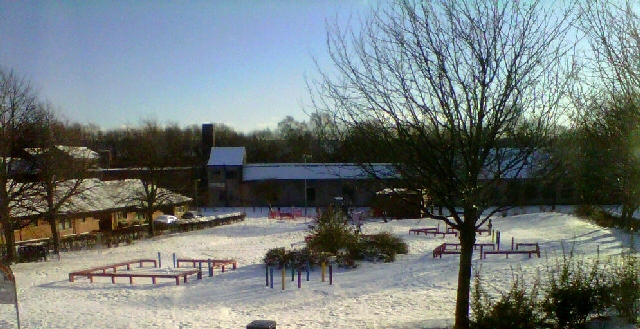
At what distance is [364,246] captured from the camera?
23500 mm

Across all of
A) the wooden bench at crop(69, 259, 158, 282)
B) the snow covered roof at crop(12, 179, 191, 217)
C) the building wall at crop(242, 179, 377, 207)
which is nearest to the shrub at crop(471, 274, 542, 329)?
the wooden bench at crop(69, 259, 158, 282)

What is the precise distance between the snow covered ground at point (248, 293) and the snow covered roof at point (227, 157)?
31525mm

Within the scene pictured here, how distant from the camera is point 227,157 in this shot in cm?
6197

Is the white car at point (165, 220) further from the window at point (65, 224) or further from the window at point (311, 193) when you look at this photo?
the window at point (311, 193)

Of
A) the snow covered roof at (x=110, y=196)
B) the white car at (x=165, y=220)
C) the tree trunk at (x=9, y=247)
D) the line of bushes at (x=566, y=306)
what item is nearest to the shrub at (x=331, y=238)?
the tree trunk at (x=9, y=247)

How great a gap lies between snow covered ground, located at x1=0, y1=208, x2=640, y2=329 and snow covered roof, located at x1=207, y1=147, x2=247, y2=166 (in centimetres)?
3152

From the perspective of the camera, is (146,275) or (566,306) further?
(146,275)

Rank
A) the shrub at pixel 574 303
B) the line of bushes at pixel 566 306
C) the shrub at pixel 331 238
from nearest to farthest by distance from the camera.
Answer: the line of bushes at pixel 566 306, the shrub at pixel 574 303, the shrub at pixel 331 238

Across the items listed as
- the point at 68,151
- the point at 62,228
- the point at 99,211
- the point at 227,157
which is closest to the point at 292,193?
the point at 227,157

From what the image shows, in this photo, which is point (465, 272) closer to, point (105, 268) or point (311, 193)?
point (105, 268)

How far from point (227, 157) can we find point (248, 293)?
4628 cm

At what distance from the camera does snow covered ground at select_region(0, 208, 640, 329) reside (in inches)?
486

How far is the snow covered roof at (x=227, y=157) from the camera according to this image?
6128 centimetres

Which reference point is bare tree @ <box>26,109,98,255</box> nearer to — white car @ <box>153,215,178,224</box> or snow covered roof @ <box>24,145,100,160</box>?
snow covered roof @ <box>24,145,100,160</box>
